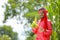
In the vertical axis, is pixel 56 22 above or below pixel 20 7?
below

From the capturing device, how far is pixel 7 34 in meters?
11.4

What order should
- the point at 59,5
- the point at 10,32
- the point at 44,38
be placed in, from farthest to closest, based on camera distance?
the point at 10,32, the point at 44,38, the point at 59,5

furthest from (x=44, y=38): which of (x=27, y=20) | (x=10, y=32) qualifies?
(x=10, y=32)

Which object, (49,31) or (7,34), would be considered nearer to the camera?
(49,31)

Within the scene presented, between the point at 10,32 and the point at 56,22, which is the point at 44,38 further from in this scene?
the point at 10,32

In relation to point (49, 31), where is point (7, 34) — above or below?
above

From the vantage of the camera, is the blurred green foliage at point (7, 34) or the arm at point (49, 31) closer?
the arm at point (49, 31)

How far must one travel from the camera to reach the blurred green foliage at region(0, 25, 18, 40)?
1070cm

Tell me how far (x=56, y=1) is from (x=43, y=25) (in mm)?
399

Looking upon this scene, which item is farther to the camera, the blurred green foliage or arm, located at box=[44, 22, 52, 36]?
the blurred green foliage

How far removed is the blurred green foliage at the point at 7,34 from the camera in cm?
1070

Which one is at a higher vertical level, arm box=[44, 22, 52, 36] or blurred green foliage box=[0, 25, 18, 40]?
blurred green foliage box=[0, 25, 18, 40]

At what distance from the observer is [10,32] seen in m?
11.3

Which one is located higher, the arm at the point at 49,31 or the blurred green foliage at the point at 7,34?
the blurred green foliage at the point at 7,34
